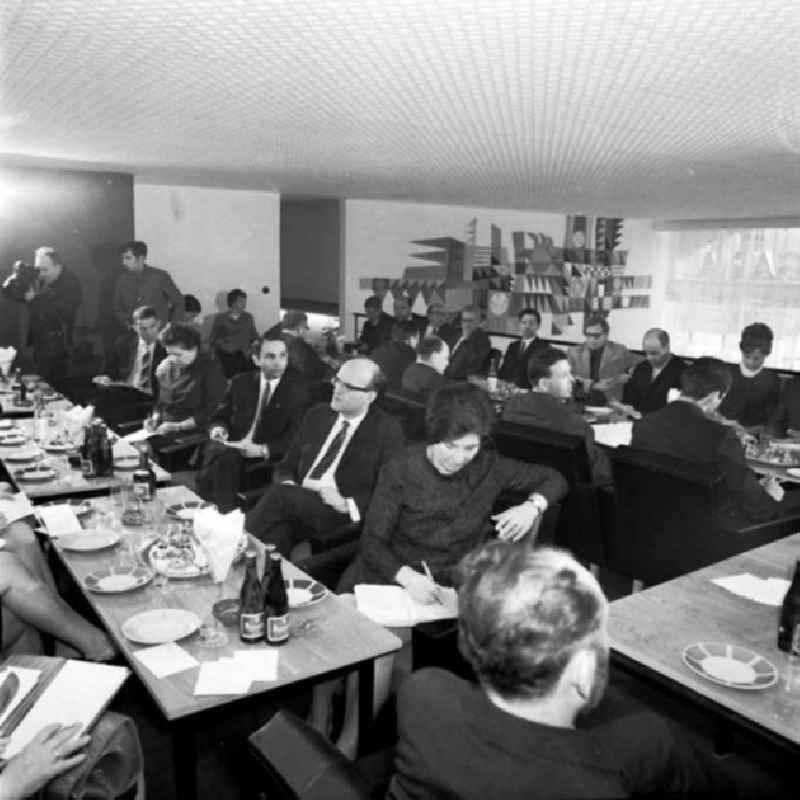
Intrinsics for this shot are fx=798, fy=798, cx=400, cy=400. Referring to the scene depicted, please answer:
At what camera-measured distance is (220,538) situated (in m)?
2.34

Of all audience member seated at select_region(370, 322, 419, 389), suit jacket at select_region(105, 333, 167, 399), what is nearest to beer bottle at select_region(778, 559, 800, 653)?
suit jacket at select_region(105, 333, 167, 399)

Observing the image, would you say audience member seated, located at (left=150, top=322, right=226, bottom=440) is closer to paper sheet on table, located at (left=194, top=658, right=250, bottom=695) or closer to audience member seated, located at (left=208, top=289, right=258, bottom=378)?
paper sheet on table, located at (left=194, top=658, right=250, bottom=695)

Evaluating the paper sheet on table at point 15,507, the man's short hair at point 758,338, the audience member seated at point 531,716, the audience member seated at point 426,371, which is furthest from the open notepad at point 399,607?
the man's short hair at point 758,338

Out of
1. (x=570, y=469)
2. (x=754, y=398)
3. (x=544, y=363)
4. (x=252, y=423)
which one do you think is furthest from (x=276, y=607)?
(x=754, y=398)

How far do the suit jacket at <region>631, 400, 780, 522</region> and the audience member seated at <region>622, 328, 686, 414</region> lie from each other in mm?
2319

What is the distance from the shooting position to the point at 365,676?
2.18 m

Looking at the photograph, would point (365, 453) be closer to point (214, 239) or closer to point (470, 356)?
point (470, 356)

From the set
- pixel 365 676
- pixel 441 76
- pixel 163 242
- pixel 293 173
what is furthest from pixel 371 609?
pixel 163 242

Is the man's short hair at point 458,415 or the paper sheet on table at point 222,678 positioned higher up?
the man's short hair at point 458,415

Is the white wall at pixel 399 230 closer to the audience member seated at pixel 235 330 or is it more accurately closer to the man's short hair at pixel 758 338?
the audience member seated at pixel 235 330

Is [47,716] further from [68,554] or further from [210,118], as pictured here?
[210,118]

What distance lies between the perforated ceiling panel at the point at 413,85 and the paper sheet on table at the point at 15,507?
1.74m

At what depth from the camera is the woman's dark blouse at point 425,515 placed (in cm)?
288

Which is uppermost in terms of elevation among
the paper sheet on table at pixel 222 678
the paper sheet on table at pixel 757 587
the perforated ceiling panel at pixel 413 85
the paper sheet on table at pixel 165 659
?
the perforated ceiling panel at pixel 413 85
